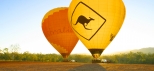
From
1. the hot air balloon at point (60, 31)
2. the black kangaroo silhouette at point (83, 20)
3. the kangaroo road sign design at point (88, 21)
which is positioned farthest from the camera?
the hot air balloon at point (60, 31)

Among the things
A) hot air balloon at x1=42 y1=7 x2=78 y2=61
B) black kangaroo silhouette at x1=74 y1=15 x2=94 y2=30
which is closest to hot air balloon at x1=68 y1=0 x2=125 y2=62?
black kangaroo silhouette at x1=74 y1=15 x2=94 y2=30

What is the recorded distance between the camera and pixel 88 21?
2977cm

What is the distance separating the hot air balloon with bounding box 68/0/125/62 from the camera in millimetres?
29631

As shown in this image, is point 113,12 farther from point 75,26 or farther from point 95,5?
point 75,26

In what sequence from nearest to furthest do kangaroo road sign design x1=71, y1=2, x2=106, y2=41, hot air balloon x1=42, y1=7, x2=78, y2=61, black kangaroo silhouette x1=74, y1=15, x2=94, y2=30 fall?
kangaroo road sign design x1=71, y1=2, x2=106, y2=41 < black kangaroo silhouette x1=74, y1=15, x2=94, y2=30 < hot air balloon x1=42, y1=7, x2=78, y2=61

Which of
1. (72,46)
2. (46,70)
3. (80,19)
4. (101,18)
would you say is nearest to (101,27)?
(101,18)

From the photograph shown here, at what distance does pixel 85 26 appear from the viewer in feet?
99.1

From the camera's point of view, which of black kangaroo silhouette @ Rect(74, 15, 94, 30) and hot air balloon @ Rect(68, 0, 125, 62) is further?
black kangaroo silhouette @ Rect(74, 15, 94, 30)

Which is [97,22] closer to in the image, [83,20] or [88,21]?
[88,21]

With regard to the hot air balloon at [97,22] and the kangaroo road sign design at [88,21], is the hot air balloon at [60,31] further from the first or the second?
the hot air balloon at [97,22]

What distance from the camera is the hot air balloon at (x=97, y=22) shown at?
97.2 feet

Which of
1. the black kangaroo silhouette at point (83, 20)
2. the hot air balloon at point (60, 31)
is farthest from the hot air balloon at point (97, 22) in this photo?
the hot air balloon at point (60, 31)

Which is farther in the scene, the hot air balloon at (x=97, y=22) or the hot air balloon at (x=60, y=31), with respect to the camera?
the hot air balloon at (x=60, y=31)

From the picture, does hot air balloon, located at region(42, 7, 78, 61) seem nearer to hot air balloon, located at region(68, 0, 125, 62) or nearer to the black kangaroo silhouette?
hot air balloon, located at region(68, 0, 125, 62)
